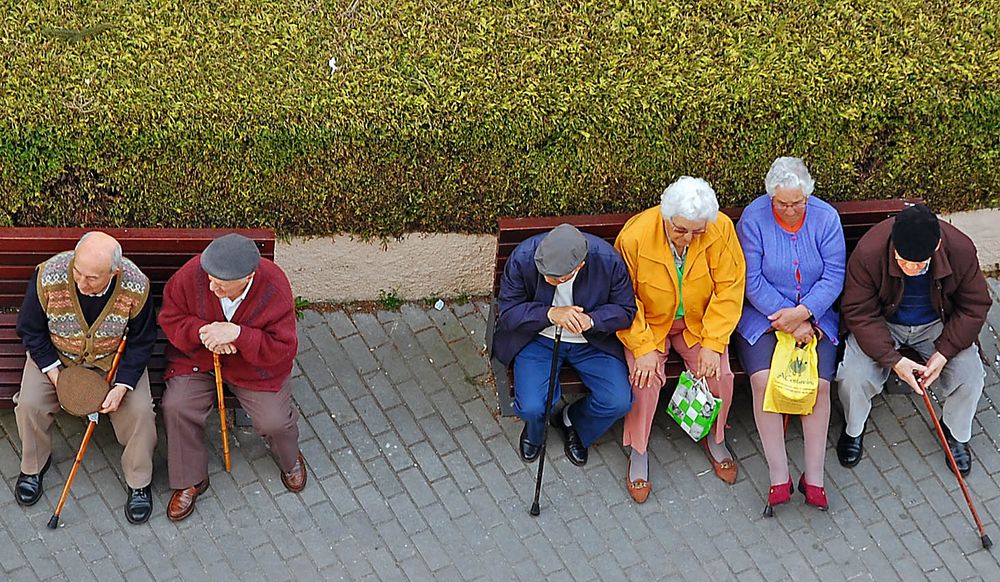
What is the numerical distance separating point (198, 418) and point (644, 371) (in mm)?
2036

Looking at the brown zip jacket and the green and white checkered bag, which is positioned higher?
the brown zip jacket

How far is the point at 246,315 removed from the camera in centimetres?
564

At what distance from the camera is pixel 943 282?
5953mm

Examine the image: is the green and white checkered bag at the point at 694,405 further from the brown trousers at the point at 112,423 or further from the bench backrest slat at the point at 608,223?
the brown trousers at the point at 112,423

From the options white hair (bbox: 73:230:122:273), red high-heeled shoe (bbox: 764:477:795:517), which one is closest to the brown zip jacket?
red high-heeled shoe (bbox: 764:477:795:517)

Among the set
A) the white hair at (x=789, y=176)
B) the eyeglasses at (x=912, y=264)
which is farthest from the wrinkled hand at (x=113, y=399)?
the eyeglasses at (x=912, y=264)

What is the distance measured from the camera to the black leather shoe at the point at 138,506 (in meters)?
5.90

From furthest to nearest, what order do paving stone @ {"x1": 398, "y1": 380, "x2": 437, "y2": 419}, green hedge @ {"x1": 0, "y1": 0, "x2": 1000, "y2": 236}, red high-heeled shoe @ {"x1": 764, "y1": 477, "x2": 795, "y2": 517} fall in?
1. paving stone @ {"x1": 398, "y1": 380, "x2": 437, "y2": 419}
2. green hedge @ {"x1": 0, "y1": 0, "x2": 1000, "y2": 236}
3. red high-heeled shoe @ {"x1": 764, "y1": 477, "x2": 795, "y2": 517}

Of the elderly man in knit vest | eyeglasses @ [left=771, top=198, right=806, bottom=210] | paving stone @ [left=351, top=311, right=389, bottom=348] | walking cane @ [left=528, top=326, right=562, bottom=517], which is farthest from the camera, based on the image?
paving stone @ [left=351, top=311, right=389, bottom=348]

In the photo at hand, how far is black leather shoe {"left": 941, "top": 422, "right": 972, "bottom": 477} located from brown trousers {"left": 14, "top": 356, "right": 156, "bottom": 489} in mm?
3783

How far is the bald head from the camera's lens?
17.6 ft

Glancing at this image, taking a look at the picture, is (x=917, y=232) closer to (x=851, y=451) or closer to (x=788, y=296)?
(x=788, y=296)

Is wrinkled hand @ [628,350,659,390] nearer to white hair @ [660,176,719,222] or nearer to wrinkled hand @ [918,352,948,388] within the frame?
white hair @ [660,176,719,222]

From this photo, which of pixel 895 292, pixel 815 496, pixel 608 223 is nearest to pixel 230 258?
pixel 608 223
